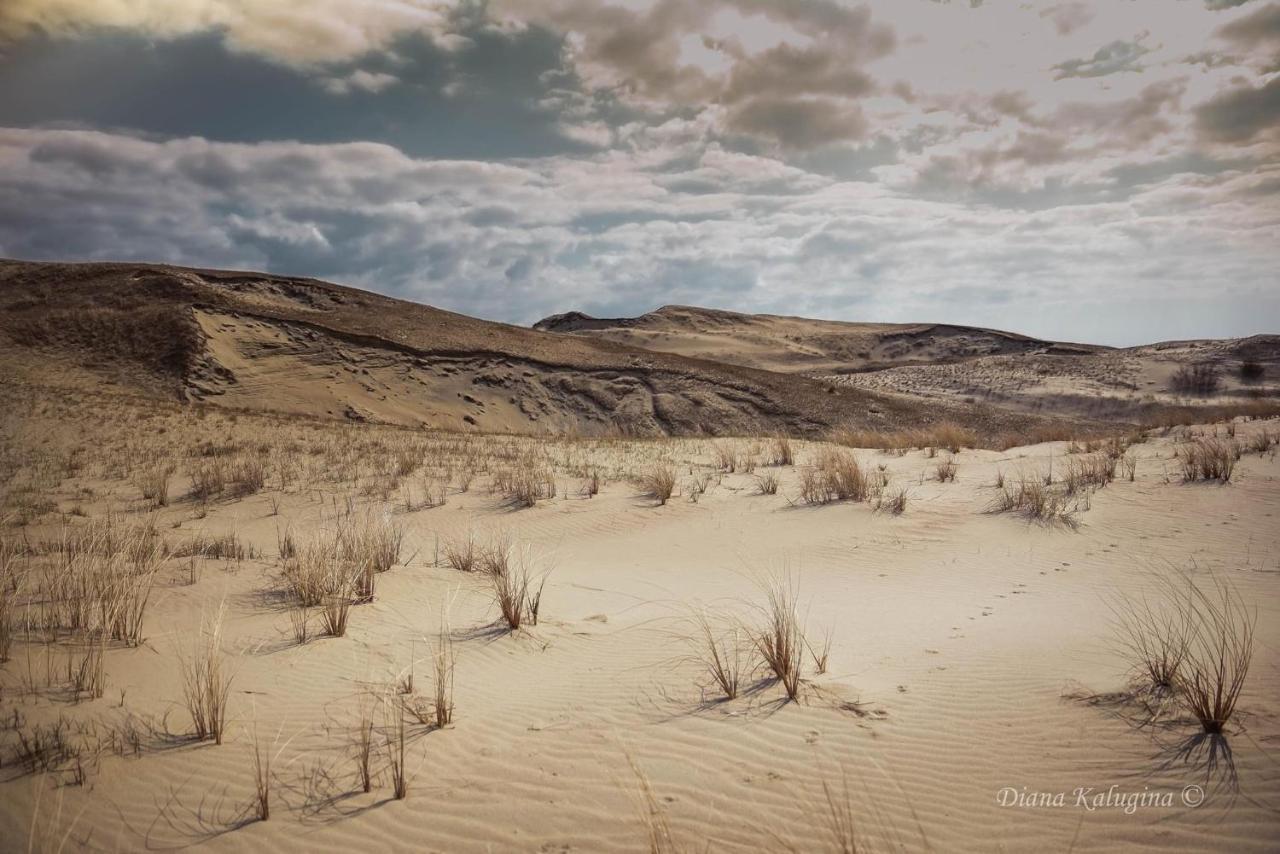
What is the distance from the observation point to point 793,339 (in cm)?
8188

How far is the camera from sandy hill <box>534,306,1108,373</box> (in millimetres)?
67562

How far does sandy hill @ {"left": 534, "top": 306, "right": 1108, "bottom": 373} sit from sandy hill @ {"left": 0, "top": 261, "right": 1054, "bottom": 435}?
87.5 feet

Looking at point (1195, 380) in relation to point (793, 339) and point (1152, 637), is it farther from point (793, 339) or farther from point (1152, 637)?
point (1152, 637)

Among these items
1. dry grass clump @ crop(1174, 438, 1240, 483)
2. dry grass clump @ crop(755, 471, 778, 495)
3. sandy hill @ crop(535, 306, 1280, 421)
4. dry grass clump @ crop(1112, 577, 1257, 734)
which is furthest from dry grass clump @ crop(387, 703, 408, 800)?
sandy hill @ crop(535, 306, 1280, 421)

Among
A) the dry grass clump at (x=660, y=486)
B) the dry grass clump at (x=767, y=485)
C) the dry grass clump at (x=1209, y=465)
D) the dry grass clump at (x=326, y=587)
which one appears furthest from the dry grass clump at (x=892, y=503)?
the dry grass clump at (x=326, y=587)

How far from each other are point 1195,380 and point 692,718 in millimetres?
49783

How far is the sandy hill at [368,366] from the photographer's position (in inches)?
1038

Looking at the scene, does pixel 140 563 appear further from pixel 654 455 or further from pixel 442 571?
pixel 654 455

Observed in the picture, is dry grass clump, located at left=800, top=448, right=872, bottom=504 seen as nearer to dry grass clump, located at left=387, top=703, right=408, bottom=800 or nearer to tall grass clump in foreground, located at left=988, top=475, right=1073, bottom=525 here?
tall grass clump in foreground, located at left=988, top=475, right=1073, bottom=525

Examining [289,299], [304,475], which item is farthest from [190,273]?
[304,475]

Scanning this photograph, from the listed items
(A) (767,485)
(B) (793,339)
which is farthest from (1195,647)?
(B) (793,339)

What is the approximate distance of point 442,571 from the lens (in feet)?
21.9

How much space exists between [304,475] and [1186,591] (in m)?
13.0

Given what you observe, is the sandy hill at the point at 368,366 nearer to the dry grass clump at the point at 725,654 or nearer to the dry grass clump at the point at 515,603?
the dry grass clump at the point at 515,603
